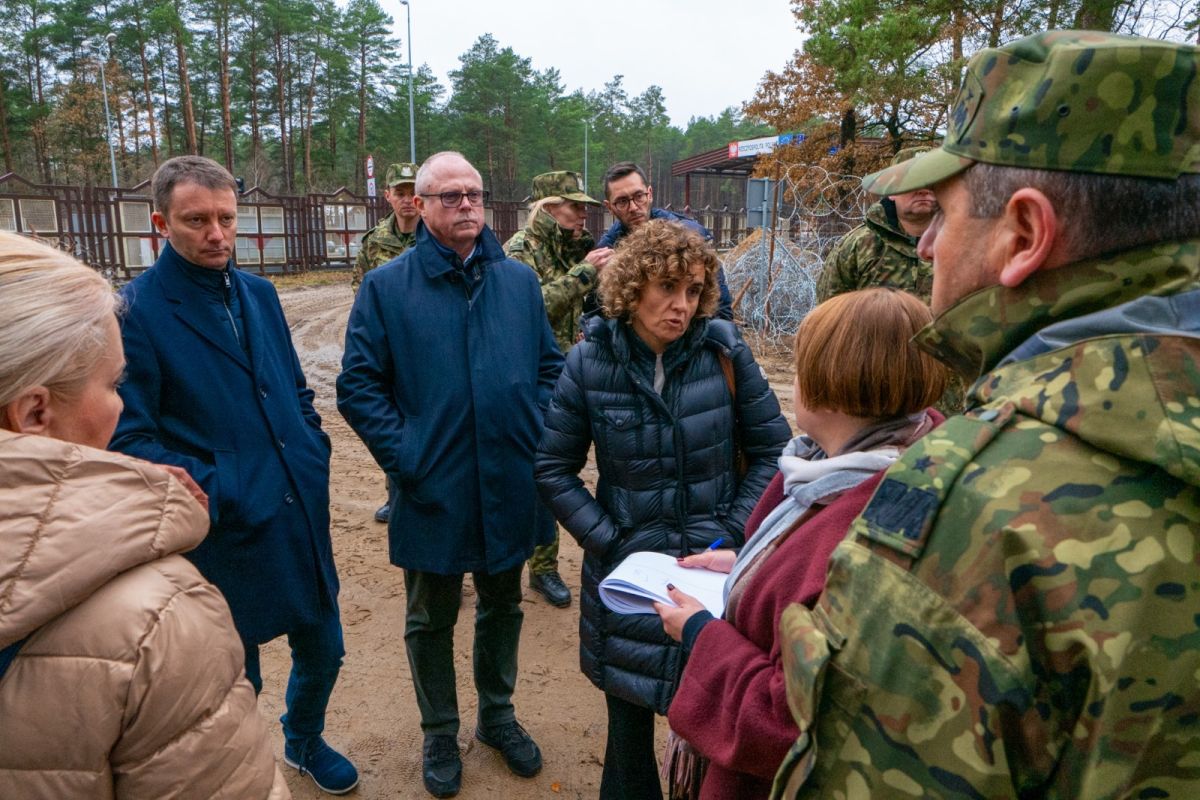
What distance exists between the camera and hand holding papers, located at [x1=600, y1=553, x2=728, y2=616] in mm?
1712

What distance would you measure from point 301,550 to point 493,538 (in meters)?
0.63

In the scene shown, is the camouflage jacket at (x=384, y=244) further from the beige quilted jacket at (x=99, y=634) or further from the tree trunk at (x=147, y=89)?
the tree trunk at (x=147, y=89)

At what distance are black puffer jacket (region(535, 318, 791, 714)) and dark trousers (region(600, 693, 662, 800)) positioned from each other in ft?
0.35

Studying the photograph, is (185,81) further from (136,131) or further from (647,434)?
(647,434)

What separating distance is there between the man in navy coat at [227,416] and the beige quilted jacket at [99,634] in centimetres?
124

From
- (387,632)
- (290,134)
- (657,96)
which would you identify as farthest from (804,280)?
(657,96)

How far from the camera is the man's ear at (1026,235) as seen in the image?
940 mm

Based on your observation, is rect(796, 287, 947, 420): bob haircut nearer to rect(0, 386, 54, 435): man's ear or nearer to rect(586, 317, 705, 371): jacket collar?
rect(586, 317, 705, 371): jacket collar

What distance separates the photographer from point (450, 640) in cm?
301

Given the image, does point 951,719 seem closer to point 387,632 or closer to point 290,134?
point 387,632

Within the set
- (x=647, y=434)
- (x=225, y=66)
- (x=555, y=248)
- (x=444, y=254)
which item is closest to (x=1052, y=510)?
(x=647, y=434)

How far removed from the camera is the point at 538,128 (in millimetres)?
51312

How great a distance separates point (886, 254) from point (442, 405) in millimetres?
2449

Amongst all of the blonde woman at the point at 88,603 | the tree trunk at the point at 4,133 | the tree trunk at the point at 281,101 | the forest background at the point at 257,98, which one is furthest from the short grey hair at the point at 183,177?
the tree trunk at the point at 281,101
